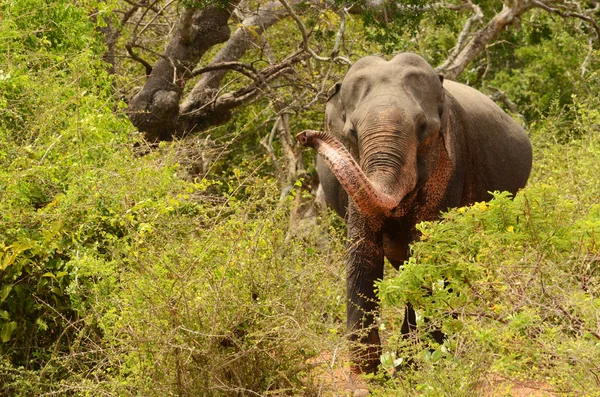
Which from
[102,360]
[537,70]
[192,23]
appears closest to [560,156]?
[192,23]

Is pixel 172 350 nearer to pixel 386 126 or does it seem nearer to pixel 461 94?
pixel 386 126

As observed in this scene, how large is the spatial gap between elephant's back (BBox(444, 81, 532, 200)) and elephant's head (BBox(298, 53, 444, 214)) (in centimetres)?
69

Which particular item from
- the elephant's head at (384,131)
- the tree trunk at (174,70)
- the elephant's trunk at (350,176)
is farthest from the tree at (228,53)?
the elephant's trunk at (350,176)

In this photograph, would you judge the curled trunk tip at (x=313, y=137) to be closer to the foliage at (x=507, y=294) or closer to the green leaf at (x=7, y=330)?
the foliage at (x=507, y=294)

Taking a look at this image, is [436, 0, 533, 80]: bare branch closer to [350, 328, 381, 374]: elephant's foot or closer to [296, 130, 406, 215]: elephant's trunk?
[350, 328, 381, 374]: elephant's foot

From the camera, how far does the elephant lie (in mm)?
6895

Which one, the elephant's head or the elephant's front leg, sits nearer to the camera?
the elephant's head

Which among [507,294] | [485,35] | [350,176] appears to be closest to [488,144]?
[350,176]

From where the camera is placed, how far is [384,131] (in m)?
7.15

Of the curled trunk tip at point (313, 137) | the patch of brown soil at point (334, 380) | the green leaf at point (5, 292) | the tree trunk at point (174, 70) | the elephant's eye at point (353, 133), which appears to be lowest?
the tree trunk at point (174, 70)

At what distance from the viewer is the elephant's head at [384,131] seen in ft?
22.1

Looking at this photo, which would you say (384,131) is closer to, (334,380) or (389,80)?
(389,80)

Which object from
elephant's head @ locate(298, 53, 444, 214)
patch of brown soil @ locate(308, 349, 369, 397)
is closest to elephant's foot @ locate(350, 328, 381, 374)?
patch of brown soil @ locate(308, 349, 369, 397)

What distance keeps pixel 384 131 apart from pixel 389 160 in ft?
0.69
